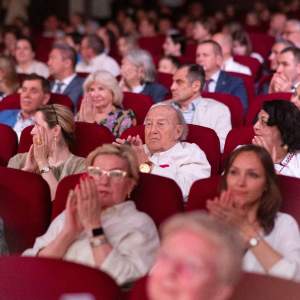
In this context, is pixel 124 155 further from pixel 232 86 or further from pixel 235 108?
pixel 232 86

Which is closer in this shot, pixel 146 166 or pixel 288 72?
pixel 146 166

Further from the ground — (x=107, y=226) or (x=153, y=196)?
(x=153, y=196)

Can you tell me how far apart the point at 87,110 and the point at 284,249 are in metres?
2.05

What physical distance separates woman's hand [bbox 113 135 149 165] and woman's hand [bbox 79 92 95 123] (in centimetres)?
74

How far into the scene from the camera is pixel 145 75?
432 cm

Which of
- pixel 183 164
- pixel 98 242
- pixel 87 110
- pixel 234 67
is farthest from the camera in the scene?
pixel 234 67

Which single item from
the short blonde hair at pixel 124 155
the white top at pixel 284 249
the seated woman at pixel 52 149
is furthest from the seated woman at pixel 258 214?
the seated woman at pixel 52 149

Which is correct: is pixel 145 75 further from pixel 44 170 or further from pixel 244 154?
pixel 244 154

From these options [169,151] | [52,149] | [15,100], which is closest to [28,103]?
[15,100]

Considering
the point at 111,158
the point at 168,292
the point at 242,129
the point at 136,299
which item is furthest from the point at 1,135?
the point at 168,292

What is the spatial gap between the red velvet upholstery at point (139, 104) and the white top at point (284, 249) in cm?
192

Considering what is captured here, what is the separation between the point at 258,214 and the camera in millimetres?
1932

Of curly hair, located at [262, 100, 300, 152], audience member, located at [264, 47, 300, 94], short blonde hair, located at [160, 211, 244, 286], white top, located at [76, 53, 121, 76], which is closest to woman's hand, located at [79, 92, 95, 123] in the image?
curly hair, located at [262, 100, 300, 152]

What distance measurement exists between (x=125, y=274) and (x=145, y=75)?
2744 millimetres
